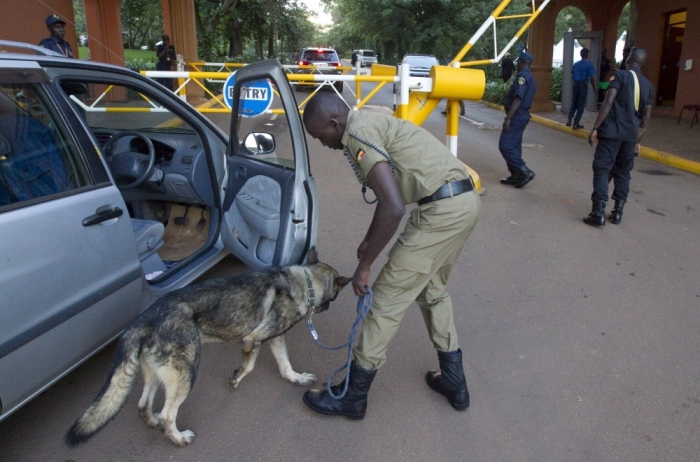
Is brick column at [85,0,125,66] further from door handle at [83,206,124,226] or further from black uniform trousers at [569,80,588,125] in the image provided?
door handle at [83,206,124,226]

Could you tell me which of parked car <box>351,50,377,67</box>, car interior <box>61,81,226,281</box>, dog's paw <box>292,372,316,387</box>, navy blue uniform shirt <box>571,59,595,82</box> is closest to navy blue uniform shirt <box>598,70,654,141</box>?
car interior <box>61,81,226,281</box>

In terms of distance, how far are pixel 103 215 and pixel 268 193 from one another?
1.08m

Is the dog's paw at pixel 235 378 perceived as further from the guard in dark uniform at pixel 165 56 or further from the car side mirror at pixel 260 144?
the guard in dark uniform at pixel 165 56

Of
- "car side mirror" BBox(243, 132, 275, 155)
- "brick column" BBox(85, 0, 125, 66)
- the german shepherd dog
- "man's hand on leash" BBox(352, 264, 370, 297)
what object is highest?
"brick column" BBox(85, 0, 125, 66)

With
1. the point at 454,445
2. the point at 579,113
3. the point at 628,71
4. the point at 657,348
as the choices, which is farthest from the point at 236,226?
the point at 579,113

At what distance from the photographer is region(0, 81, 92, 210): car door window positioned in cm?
249

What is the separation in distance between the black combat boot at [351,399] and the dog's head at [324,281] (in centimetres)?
36

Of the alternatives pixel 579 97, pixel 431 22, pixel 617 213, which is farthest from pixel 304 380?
pixel 431 22

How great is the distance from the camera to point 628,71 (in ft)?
18.2

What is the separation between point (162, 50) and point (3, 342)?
13.0 m

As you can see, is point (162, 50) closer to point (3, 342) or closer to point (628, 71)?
point (628, 71)

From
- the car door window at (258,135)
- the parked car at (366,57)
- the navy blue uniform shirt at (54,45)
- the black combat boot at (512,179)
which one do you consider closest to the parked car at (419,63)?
the black combat boot at (512,179)

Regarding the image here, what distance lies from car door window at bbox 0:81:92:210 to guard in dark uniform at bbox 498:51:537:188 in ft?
18.6

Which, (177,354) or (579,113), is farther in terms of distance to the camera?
(579,113)
